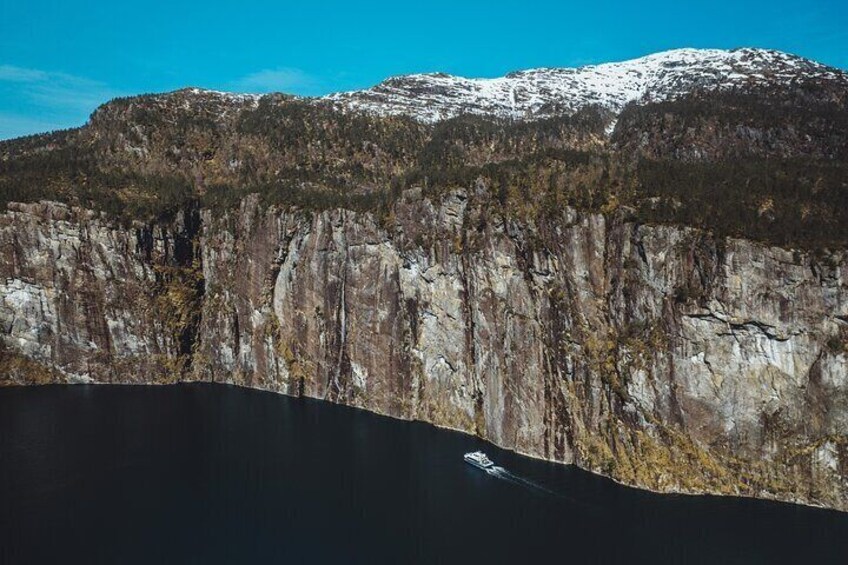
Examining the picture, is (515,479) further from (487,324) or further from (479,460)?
(487,324)

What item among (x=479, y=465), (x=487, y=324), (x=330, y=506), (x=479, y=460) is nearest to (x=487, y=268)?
(x=487, y=324)

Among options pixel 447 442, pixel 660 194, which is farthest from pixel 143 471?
pixel 660 194

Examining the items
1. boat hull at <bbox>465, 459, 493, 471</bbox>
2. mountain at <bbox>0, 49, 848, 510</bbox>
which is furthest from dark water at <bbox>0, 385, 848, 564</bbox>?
mountain at <bbox>0, 49, 848, 510</bbox>

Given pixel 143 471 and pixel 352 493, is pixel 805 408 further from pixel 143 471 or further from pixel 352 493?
pixel 143 471

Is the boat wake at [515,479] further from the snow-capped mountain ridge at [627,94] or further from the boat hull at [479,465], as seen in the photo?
the snow-capped mountain ridge at [627,94]

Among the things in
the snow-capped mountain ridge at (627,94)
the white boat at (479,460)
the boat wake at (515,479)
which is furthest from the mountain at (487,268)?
the boat wake at (515,479)

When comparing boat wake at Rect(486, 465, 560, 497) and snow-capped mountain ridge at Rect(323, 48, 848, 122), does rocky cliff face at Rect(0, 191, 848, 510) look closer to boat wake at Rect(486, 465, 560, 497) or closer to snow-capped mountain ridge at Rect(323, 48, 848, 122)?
boat wake at Rect(486, 465, 560, 497)
